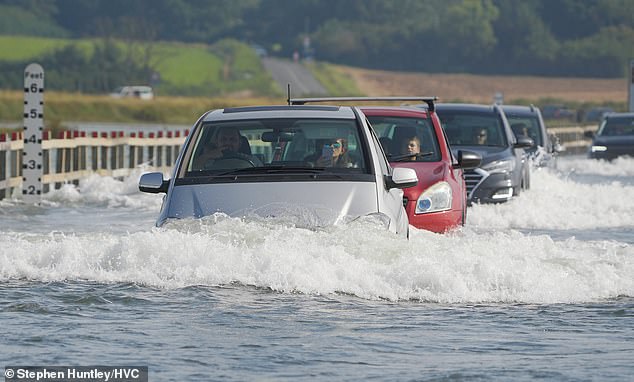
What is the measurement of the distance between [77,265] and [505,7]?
171996 millimetres

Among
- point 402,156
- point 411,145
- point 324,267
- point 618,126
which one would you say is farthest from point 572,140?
point 324,267

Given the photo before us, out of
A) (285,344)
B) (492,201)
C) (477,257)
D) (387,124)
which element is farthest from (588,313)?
(492,201)

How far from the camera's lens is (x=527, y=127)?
27.9 m

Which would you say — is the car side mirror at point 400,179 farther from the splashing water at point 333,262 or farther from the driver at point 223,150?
the driver at point 223,150

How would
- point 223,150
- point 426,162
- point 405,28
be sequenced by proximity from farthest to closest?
1. point 405,28
2. point 426,162
3. point 223,150

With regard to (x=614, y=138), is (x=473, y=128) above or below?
above

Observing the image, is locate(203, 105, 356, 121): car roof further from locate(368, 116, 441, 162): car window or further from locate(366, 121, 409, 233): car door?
locate(368, 116, 441, 162): car window

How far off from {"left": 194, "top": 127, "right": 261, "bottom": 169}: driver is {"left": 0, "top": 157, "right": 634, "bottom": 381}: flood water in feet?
2.21

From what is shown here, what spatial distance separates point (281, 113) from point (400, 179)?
1.13 m

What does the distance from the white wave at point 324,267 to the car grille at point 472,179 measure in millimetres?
8285

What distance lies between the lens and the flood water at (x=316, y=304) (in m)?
9.34

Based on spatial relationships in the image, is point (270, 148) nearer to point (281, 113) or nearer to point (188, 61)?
point (281, 113)

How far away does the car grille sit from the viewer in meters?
21.5

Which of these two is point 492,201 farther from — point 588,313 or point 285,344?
point 285,344
